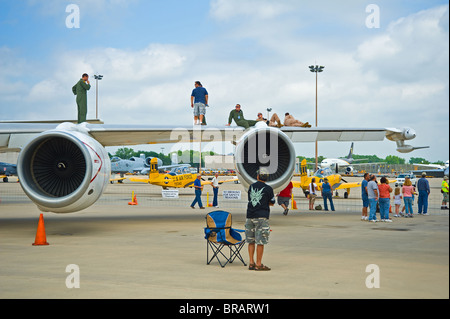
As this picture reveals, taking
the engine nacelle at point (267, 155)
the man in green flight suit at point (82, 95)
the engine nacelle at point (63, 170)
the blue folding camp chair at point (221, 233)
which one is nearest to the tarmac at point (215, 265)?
the blue folding camp chair at point (221, 233)

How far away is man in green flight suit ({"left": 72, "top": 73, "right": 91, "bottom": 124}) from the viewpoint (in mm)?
14414

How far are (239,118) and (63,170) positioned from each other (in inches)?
214

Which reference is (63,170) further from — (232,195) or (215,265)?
(232,195)

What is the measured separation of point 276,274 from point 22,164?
25.9 feet

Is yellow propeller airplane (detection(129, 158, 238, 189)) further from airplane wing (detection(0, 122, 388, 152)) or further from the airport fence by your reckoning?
airplane wing (detection(0, 122, 388, 152))

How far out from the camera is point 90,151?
41.4 feet

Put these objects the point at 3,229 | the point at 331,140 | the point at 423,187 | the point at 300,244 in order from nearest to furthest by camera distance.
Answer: the point at 300,244
the point at 3,229
the point at 331,140
the point at 423,187

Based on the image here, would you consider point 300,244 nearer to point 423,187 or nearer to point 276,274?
point 276,274

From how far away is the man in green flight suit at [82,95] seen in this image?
47.3ft

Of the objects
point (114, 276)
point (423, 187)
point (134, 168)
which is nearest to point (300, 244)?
point (114, 276)

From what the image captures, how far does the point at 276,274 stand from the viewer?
8.10 meters

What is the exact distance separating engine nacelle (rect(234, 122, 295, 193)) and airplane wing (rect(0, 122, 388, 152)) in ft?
2.63
